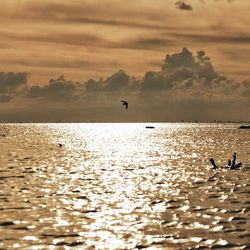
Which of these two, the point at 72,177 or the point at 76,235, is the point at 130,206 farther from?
the point at 72,177

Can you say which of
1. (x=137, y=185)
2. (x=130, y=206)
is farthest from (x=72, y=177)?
(x=130, y=206)

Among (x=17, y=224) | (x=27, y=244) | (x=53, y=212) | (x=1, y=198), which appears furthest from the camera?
(x=1, y=198)

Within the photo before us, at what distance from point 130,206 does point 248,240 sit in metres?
14.9

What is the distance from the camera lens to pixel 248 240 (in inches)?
1363

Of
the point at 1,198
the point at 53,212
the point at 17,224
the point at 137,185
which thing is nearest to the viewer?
the point at 17,224

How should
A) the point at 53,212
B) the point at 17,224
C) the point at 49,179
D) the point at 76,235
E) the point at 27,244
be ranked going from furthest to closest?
the point at 49,179, the point at 53,212, the point at 17,224, the point at 76,235, the point at 27,244

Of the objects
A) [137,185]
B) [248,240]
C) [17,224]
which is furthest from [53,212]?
[137,185]

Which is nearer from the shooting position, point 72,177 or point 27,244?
point 27,244

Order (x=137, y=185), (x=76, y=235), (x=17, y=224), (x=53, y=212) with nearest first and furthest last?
1. (x=76, y=235)
2. (x=17, y=224)
3. (x=53, y=212)
4. (x=137, y=185)

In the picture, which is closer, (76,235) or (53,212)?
(76,235)

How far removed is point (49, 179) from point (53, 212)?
27.7 m

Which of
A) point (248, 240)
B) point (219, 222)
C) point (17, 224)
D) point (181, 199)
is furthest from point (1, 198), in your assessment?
point (248, 240)

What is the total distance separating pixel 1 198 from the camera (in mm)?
52375

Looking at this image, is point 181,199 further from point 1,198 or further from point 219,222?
point 1,198
